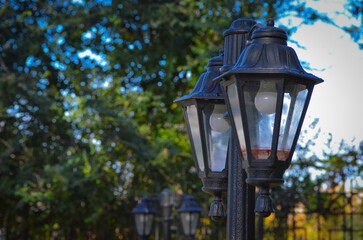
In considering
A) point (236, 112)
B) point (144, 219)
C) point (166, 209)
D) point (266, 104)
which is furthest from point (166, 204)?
point (266, 104)

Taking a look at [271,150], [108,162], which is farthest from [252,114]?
[108,162]

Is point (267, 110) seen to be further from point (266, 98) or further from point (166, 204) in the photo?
point (166, 204)

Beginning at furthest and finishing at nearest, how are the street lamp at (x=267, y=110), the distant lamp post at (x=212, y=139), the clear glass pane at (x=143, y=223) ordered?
the clear glass pane at (x=143, y=223) < the distant lamp post at (x=212, y=139) < the street lamp at (x=267, y=110)

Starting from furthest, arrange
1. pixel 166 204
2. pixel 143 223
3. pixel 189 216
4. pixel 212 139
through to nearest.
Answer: pixel 166 204 < pixel 143 223 < pixel 189 216 < pixel 212 139

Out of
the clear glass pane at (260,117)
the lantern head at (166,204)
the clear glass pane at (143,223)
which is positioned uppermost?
the clear glass pane at (260,117)

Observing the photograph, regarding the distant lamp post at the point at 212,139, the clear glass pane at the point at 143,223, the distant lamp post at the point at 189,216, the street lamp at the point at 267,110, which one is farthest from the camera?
the clear glass pane at the point at 143,223

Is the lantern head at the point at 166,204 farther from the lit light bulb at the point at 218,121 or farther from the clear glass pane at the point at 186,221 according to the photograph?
the lit light bulb at the point at 218,121

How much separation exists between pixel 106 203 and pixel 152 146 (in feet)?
5.88

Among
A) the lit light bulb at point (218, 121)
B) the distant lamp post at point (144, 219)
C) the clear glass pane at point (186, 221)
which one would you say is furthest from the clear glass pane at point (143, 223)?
the lit light bulb at point (218, 121)

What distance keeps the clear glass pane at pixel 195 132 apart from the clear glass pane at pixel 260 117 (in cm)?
71

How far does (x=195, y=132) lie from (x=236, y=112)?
0.68 m

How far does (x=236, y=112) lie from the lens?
2.76 metres

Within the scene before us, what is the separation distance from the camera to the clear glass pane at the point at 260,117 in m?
2.68

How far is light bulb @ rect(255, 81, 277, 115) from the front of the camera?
2.67 meters
